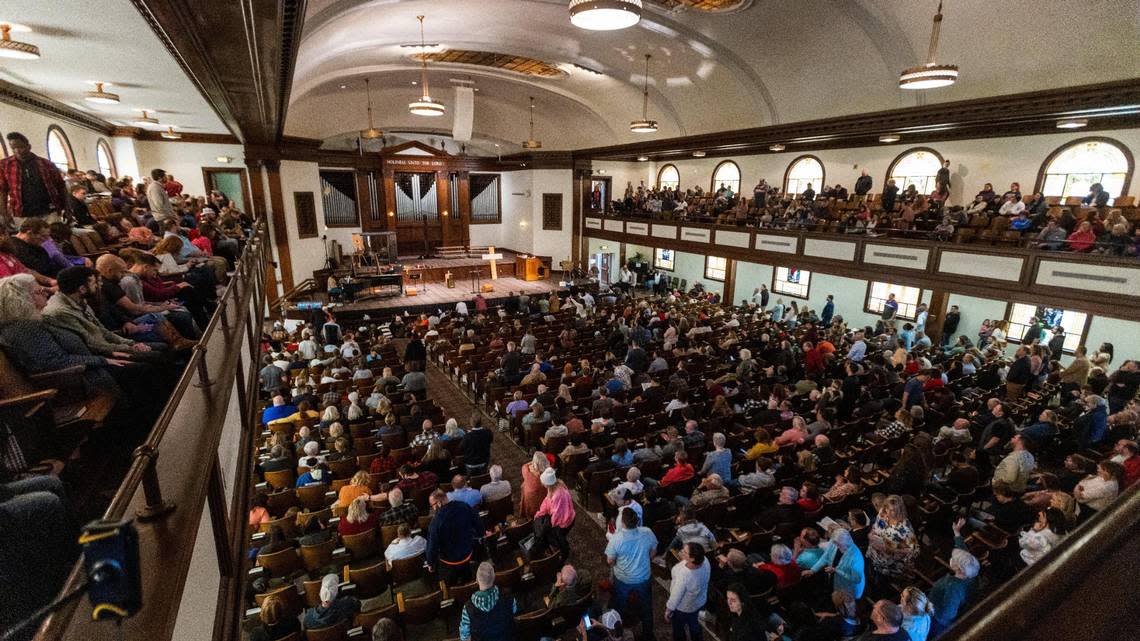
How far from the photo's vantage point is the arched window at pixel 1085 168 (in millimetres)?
9875

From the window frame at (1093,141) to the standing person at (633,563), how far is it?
1244cm

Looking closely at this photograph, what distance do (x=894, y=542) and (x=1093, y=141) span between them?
1114 cm

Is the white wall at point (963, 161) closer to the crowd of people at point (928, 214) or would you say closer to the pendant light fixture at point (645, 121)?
the crowd of people at point (928, 214)

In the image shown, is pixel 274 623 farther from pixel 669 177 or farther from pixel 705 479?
pixel 669 177

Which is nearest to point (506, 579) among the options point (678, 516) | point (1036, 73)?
point (678, 516)

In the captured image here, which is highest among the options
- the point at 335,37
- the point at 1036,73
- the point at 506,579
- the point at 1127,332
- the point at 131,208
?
the point at 335,37

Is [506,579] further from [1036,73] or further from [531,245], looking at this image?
[531,245]

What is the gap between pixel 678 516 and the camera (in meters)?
5.17

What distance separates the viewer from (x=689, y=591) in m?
4.15

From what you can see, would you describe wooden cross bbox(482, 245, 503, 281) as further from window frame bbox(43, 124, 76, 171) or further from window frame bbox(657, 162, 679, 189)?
window frame bbox(43, 124, 76, 171)

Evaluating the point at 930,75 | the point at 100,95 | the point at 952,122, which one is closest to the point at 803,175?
the point at 952,122

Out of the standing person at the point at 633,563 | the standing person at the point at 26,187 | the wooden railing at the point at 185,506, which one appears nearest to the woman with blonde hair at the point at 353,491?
the wooden railing at the point at 185,506

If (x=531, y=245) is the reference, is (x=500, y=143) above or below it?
above

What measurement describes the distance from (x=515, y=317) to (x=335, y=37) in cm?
781
